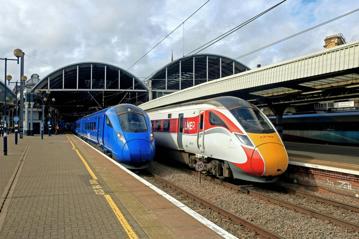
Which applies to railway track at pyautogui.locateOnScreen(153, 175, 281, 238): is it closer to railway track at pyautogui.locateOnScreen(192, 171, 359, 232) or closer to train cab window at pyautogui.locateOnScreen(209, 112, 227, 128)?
railway track at pyautogui.locateOnScreen(192, 171, 359, 232)

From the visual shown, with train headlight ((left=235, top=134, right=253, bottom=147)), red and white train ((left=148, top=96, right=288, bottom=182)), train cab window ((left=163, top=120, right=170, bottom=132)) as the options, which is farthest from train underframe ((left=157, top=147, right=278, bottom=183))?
train cab window ((left=163, top=120, right=170, bottom=132))

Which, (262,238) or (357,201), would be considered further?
(357,201)

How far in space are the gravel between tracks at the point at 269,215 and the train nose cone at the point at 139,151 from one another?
243cm

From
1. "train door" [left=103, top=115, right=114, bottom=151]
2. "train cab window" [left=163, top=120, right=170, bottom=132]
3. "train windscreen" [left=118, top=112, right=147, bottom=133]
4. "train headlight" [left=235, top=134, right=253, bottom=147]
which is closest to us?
→ "train headlight" [left=235, top=134, right=253, bottom=147]

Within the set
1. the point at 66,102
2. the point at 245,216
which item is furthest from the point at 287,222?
the point at 66,102

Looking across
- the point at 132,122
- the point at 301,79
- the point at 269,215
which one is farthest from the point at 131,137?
the point at 269,215

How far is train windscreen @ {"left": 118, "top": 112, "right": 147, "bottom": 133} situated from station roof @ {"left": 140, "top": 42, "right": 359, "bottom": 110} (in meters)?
5.81

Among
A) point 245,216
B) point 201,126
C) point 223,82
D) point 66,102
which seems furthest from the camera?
point 66,102

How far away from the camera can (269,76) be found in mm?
17391

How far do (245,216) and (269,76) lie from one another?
9515 millimetres

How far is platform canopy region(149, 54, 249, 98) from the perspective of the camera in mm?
56375

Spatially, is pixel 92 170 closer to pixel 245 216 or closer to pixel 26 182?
pixel 26 182

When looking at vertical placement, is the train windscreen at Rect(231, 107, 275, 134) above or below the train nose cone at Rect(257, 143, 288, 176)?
above

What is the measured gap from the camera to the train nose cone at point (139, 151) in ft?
50.4
